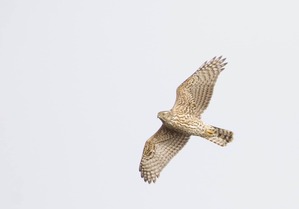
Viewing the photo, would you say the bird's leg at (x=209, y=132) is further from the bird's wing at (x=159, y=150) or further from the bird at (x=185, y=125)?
the bird's wing at (x=159, y=150)

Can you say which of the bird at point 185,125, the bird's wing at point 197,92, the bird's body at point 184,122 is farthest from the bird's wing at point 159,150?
the bird's wing at point 197,92

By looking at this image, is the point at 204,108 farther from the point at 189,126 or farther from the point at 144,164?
the point at 144,164

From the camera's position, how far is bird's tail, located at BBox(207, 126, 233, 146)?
18266 mm

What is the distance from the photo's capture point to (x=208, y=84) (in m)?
18.4

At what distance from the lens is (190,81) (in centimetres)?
1842

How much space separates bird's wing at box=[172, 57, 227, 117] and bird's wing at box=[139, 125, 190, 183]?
0.65 m

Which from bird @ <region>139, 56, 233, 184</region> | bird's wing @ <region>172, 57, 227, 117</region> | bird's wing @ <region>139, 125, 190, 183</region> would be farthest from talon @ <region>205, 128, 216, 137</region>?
bird's wing @ <region>139, 125, 190, 183</region>

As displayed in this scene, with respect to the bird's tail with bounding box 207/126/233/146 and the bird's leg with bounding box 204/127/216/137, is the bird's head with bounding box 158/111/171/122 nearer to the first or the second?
the bird's leg with bounding box 204/127/216/137

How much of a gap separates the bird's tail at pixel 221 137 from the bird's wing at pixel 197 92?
1.79ft

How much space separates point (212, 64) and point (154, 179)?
272cm

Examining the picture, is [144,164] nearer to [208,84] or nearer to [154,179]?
[154,179]

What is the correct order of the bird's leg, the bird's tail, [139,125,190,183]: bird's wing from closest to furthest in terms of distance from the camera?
the bird's leg < the bird's tail < [139,125,190,183]: bird's wing

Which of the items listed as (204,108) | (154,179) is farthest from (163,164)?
(204,108)

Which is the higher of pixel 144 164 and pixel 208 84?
pixel 208 84
